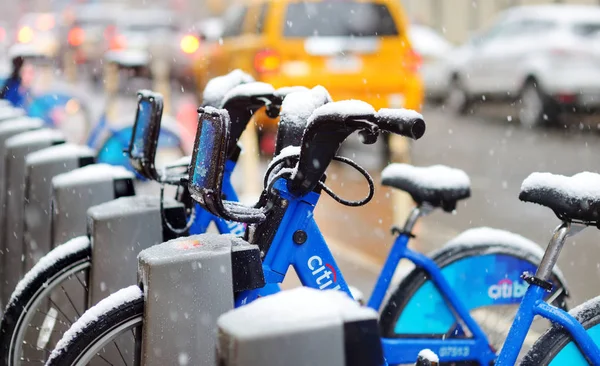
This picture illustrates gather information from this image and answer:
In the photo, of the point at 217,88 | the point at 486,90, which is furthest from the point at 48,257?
the point at 486,90

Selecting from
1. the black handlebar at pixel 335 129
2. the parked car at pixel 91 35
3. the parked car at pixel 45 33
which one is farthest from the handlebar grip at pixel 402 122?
the parked car at pixel 45 33

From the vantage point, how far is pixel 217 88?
421 cm

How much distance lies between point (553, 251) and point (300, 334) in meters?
1.25

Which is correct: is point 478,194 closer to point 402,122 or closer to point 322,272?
point 322,272

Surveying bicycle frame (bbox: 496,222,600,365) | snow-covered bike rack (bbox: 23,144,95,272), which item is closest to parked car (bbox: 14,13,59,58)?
snow-covered bike rack (bbox: 23,144,95,272)

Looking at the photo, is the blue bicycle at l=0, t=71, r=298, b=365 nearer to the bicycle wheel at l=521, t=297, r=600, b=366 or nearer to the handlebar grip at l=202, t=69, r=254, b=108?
the handlebar grip at l=202, t=69, r=254, b=108

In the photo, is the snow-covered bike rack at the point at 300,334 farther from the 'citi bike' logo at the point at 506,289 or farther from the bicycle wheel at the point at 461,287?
the 'citi bike' logo at the point at 506,289

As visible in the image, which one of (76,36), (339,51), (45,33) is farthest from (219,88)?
(45,33)

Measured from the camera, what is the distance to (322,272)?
336 centimetres

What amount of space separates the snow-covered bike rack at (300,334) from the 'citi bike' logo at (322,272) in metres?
0.91

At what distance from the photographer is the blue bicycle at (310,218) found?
3.06 meters

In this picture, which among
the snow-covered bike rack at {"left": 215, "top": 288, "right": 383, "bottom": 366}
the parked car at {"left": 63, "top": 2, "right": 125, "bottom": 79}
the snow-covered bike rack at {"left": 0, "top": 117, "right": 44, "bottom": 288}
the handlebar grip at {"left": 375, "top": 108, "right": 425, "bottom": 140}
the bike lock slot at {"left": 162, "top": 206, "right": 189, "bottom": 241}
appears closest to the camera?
the snow-covered bike rack at {"left": 215, "top": 288, "right": 383, "bottom": 366}

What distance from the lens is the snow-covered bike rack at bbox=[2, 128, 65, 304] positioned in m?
5.23

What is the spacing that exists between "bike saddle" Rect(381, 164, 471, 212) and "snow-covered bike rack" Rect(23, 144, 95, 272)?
64.1 inches
